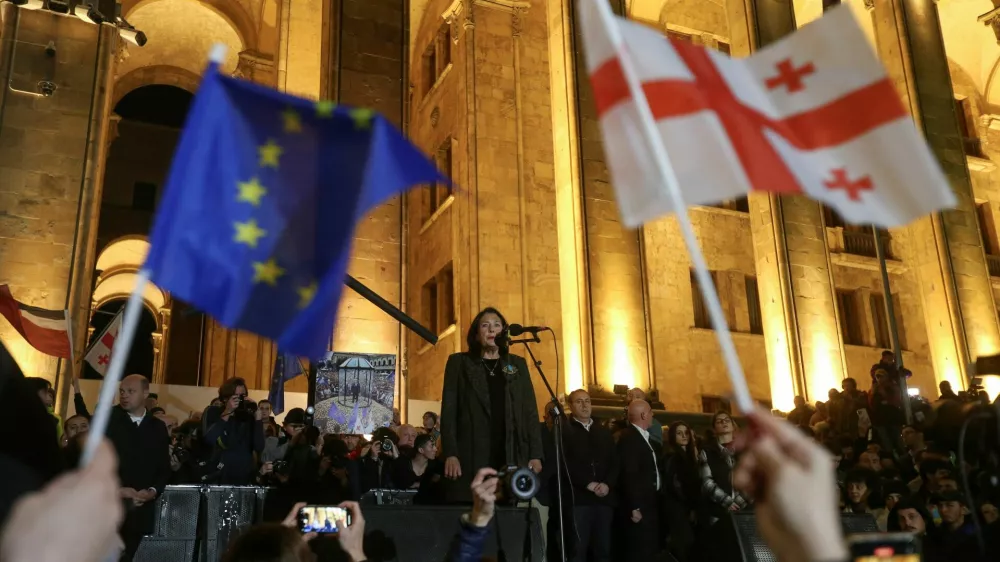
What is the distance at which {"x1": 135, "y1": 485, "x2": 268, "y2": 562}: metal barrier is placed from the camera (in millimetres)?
6929

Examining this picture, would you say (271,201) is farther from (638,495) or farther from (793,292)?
(793,292)

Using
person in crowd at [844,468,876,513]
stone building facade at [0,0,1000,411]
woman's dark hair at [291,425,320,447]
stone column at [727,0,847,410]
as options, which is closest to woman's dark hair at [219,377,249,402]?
woman's dark hair at [291,425,320,447]

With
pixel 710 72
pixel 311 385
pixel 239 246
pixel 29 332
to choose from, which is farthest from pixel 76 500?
pixel 29 332

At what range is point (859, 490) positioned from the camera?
8.55 m

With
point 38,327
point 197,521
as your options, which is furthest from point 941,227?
point 38,327

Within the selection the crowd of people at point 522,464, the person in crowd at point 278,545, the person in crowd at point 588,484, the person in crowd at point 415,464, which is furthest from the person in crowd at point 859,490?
the person in crowd at point 278,545

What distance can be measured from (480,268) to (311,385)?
10.7 metres

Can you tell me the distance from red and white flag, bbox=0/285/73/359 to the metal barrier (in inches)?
180

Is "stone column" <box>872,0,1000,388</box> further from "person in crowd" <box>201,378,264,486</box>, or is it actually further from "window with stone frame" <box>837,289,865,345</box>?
"person in crowd" <box>201,378,264,486</box>

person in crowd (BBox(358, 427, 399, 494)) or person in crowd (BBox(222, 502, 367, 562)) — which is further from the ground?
person in crowd (BBox(358, 427, 399, 494))

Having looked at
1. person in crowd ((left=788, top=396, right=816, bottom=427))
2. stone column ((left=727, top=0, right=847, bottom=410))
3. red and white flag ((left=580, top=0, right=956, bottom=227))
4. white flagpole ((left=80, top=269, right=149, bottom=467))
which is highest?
stone column ((left=727, top=0, right=847, bottom=410))

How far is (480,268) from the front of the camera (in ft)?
66.1

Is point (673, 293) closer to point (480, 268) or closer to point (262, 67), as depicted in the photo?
point (480, 268)

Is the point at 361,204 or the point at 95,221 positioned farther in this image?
the point at 95,221
